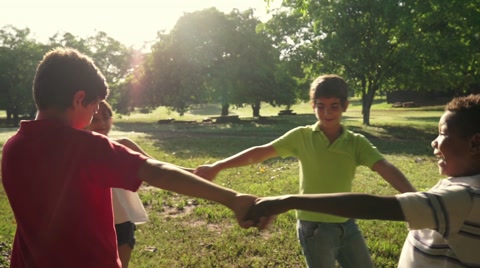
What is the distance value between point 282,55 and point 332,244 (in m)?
28.1

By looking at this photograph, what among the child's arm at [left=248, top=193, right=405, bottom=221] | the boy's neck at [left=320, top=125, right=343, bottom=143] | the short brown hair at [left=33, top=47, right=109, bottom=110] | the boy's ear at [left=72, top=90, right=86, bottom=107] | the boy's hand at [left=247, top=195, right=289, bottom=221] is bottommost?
the boy's hand at [left=247, top=195, right=289, bottom=221]

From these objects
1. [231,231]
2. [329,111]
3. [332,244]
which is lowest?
[231,231]

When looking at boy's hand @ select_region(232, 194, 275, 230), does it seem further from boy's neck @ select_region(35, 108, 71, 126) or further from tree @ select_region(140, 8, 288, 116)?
tree @ select_region(140, 8, 288, 116)

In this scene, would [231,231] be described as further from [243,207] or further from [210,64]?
[210,64]

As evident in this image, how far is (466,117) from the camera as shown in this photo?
1.89 meters

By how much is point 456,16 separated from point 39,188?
25063 millimetres

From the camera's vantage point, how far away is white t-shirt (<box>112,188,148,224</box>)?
3.66 m

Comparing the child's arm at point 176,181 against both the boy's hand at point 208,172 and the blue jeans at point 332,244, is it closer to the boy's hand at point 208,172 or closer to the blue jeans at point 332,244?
the blue jeans at point 332,244

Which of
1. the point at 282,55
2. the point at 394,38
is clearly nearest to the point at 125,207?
the point at 394,38

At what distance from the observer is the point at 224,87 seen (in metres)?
33.8

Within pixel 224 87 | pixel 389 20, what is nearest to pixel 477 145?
pixel 389 20

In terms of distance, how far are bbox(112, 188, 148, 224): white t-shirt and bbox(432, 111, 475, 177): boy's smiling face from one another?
2681 millimetres

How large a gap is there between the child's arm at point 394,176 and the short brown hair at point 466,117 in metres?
0.97

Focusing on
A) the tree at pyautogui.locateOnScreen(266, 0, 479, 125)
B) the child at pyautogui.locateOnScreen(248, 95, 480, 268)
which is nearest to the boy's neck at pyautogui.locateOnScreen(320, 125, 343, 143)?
the child at pyautogui.locateOnScreen(248, 95, 480, 268)
